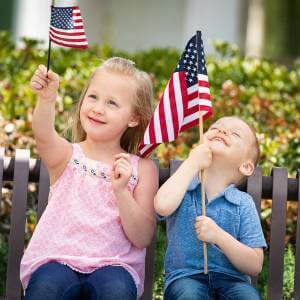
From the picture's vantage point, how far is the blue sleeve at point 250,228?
13.0 ft

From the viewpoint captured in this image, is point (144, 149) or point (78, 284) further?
point (144, 149)

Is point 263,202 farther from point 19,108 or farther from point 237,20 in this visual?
point 237,20

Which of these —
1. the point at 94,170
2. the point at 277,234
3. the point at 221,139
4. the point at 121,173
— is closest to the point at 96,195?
the point at 94,170

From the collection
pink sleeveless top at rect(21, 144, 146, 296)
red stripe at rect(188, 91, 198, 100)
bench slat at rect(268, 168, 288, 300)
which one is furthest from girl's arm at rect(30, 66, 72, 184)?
bench slat at rect(268, 168, 288, 300)

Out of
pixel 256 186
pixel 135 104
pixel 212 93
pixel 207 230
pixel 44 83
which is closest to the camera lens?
pixel 207 230

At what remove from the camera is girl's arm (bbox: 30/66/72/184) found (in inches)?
154

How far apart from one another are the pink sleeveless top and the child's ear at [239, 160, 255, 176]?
1.52ft

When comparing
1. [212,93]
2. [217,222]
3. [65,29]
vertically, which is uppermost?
[65,29]

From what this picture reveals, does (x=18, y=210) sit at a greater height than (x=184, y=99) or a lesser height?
lesser

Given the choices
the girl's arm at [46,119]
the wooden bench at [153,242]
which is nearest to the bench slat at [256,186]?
the wooden bench at [153,242]

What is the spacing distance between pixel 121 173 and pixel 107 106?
37 centimetres

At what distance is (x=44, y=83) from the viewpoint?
3.92 m

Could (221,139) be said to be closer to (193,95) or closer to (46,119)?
(193,95)

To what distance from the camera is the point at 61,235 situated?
400 cm
